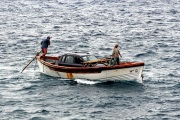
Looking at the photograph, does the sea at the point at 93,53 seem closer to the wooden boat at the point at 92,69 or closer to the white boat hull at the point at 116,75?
the white boat hull at the point at 116,75

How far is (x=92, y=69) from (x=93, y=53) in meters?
13.9

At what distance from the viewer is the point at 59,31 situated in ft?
222

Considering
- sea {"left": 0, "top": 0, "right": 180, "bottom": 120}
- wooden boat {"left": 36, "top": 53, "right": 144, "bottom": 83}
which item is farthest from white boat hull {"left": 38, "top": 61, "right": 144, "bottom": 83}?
sea {"left": 0, "top": 0, "right": 180, "bottom": 120}

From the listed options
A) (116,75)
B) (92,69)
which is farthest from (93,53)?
(116,75)

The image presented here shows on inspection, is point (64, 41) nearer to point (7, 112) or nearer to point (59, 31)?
point (59, 31)

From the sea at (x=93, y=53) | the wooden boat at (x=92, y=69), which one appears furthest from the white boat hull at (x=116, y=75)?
the sea at (x=93, y=53)

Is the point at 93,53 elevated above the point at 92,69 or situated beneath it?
situated beneath

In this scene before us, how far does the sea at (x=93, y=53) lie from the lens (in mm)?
30969

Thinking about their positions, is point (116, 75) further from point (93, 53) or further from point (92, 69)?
point (93, 53)

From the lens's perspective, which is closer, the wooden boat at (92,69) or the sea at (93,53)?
the sea at (93,53)

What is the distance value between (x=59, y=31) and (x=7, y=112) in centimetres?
3793

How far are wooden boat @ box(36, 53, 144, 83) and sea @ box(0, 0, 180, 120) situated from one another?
513mm

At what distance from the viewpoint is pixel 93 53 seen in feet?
165

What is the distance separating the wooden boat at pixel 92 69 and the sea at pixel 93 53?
51 cm
